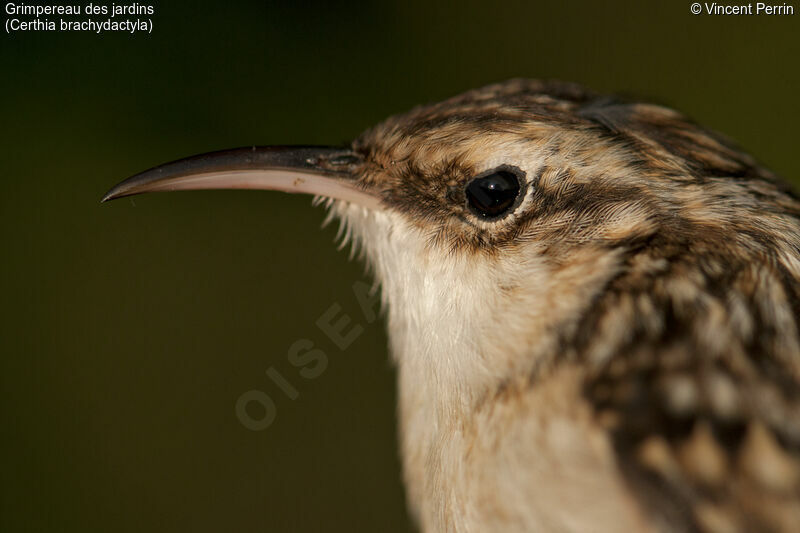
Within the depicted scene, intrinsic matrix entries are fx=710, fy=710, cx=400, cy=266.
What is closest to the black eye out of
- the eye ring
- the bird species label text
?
the eye ring

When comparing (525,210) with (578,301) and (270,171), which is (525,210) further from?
(270,171)

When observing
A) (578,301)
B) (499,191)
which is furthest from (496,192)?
(578,301)

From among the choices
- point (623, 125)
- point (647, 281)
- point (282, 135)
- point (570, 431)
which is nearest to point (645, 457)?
point (570, 431)

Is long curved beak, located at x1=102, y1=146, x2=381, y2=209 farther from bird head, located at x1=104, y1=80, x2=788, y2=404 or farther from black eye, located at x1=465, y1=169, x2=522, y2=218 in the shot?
black eye, located at x1=465, y1=169, x2=522, y2=218

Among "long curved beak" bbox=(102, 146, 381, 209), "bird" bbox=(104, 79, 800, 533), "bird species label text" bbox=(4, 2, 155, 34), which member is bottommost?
"bird" bbox=(104, 79, 800, 533)

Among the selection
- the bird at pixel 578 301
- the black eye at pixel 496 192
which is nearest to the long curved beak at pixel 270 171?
the bird at pixel 578 301

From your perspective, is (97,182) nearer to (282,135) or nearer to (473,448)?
(282,135)

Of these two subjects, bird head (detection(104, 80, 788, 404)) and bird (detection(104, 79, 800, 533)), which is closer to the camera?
bird (detection(104, 79, 800, 533))

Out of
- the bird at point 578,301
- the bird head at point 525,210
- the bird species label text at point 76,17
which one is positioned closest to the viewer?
the bird at point 578,301

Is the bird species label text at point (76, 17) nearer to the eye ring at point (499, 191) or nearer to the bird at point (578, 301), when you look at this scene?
the bird at point (578, 301)
